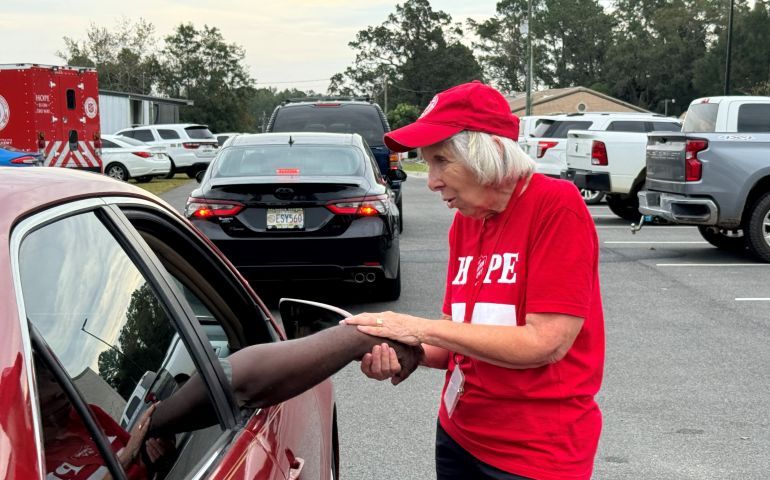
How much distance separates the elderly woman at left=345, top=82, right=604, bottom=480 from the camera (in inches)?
89.9

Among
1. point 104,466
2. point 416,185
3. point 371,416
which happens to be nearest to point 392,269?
point 371,416

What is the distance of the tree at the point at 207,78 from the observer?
92.9m

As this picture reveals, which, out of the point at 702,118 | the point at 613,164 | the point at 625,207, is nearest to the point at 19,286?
the point at 702,118

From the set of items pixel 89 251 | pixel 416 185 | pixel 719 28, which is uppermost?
pixel 719 28

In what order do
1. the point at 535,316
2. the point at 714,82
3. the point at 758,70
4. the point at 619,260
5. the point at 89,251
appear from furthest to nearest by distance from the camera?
the point at 714,82 → the point at 758,70 → the point at 619,260 → the point at 535,316 → the point at 89,251

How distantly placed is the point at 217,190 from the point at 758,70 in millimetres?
94240

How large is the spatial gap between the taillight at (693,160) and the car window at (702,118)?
2.80ft

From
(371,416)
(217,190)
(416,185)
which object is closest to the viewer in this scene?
(371,416)

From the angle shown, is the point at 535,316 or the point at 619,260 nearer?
the point at 535,316

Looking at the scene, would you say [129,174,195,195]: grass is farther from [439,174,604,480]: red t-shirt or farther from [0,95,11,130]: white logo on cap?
[439,174,604,480]: red t-shirt

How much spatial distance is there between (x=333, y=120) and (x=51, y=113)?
987 cm

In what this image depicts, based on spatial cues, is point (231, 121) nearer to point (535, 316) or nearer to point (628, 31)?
point (628, 31)

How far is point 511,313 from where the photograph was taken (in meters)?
2.37

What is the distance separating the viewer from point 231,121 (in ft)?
312
